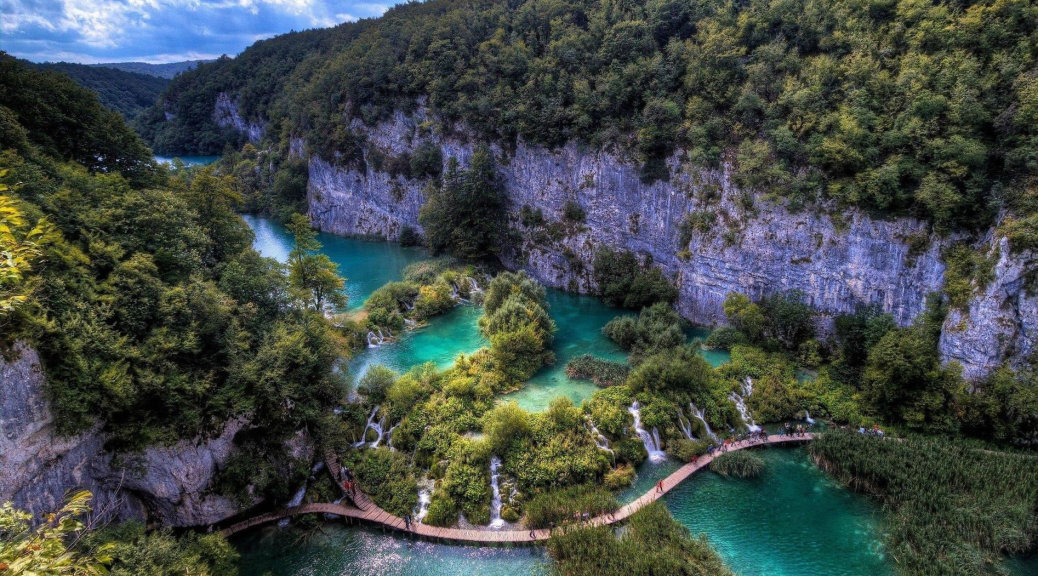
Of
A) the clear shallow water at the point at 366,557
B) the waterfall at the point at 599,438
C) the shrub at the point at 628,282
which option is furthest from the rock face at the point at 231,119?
the waterfall at the point at 599,438

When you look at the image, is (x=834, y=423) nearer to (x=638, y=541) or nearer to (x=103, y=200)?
(x=638, y=541)

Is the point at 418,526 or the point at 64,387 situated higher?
the point at 64,387

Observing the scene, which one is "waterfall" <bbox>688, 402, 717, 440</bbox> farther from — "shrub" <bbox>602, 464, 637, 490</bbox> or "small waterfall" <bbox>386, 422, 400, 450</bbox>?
"small waterfall" <bbox>386, 422, 400, 450</bbox>

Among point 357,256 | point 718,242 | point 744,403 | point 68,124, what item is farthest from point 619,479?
point 357,256

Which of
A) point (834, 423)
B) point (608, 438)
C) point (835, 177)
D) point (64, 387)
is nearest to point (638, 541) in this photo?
point (608, 438)

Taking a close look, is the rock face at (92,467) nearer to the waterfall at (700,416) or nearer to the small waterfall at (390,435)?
the small waterfall at (390,435)

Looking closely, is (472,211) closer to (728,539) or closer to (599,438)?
(599,438)
